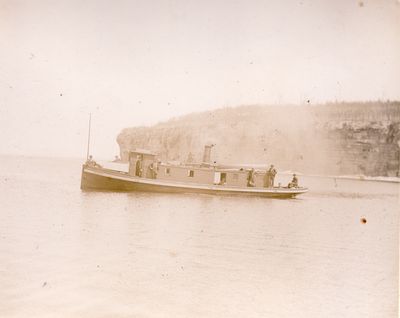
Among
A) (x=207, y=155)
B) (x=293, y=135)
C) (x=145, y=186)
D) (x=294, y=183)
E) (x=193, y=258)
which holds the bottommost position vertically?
(x=193, y=258)

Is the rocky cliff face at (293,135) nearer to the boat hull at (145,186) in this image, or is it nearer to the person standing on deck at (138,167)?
the person standing on deck at (138,167)

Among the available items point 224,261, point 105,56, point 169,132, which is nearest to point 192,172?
point 169,132

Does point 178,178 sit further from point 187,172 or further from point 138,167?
point 138,167

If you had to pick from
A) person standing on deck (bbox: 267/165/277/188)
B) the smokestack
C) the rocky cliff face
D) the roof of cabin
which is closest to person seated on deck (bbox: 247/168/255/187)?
person standing on deck (bbox: 267/165/277/188)

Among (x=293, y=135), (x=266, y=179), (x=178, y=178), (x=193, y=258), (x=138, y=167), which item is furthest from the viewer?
(x=178, y=178)

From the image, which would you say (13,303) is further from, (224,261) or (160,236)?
(224,261)

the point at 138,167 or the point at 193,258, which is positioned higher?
the point at 138,167

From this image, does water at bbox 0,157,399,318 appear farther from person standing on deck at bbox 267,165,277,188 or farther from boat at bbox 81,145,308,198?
boat at bbox 81,145,308,198

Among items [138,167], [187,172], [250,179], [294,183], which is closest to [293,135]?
[294,183]
